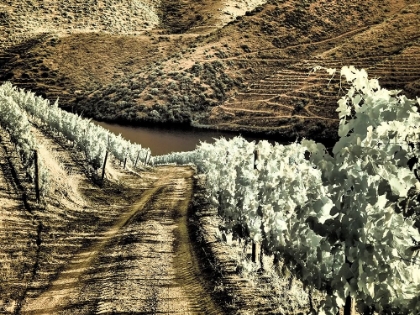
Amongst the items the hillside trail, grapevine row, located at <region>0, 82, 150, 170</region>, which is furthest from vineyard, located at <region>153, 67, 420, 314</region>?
grapevine row, located at <region>0, 82, 150, 170</region>

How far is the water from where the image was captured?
186ft

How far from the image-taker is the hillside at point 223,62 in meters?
63.0

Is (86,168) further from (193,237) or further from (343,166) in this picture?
(343,166)

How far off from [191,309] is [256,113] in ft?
178

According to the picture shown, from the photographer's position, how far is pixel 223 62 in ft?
242

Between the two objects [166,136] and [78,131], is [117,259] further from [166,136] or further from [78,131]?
[166,136]

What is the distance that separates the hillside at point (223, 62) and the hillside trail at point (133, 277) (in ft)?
134

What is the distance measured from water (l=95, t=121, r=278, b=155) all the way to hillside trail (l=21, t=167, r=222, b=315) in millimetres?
39019

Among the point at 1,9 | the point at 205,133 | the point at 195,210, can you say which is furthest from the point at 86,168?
the point at 1,9

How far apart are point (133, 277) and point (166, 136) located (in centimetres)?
4941

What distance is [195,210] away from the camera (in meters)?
20.3

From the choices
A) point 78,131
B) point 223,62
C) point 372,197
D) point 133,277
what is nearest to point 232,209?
point 133,277

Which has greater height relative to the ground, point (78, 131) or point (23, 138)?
point (23, 138)

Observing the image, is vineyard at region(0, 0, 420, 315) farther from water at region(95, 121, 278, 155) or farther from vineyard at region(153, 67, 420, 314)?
water at region(95, 121, 278, 155)
